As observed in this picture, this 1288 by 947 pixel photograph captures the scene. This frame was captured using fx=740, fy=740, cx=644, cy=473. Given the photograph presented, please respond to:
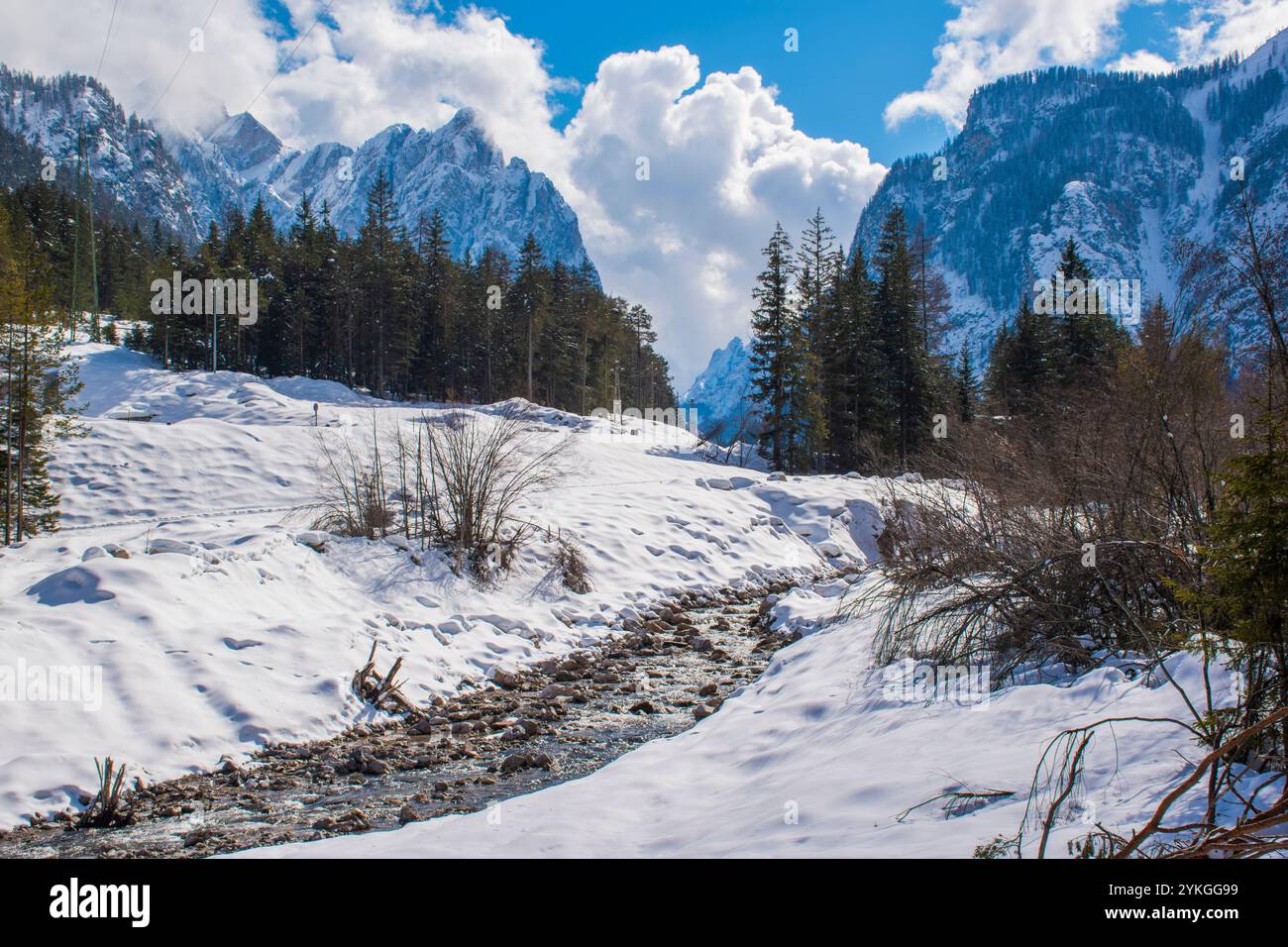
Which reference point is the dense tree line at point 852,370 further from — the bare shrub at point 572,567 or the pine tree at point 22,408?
the pine tree at point 22,408

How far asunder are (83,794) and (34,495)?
47.7 ft

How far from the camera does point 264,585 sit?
1148 cm

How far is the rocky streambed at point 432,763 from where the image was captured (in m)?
6.04

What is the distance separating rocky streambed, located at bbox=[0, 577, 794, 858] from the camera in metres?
6.04

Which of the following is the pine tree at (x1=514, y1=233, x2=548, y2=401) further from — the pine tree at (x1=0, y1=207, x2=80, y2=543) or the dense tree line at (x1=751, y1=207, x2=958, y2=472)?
the pine tree at (x1=0, y1=207, x2=80, y2=543)

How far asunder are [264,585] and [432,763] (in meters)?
5.31

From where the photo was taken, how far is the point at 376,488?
1575 cm

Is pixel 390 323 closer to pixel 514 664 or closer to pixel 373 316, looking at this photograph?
pixel 373 316

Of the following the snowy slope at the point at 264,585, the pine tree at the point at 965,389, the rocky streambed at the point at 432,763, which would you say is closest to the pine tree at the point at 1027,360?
the pine tree at the point at 965,389

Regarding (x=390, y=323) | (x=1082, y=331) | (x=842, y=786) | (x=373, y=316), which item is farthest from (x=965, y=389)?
(x=373, y=316)

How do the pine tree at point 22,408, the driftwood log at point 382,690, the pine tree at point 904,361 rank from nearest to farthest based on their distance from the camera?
the driftwood log at point 382,690 < the pine tree at point 22,408 < the pine tree at point 904,361

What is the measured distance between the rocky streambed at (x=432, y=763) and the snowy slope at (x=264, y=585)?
47 centimetres

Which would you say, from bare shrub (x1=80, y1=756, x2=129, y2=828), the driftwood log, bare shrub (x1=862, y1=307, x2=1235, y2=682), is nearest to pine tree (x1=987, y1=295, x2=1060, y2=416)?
bare shrub (x1=862, y1=307, x2=1235, y2=682)

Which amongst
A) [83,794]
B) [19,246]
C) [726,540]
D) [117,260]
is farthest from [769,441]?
[117,260]
